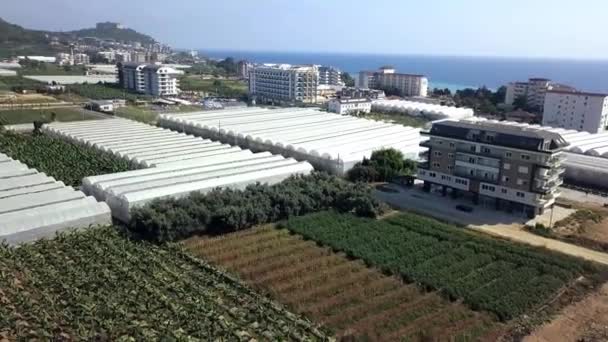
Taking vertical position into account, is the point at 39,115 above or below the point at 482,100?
below

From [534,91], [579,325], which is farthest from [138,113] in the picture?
[534,91]

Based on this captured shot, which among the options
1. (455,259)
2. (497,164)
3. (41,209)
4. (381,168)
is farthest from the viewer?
(381,168)

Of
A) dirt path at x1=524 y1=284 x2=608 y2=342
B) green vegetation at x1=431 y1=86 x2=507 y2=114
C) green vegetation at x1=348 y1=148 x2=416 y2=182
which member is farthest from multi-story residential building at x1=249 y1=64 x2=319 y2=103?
dirt path at x1=524 y1=284 x2=608 y2=342

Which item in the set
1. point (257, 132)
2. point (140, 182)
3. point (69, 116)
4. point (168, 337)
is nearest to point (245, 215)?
point (140, 182)

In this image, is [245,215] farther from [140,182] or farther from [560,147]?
[560,147]

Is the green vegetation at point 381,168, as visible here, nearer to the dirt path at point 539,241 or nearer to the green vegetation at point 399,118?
the dirt path at point 539,241

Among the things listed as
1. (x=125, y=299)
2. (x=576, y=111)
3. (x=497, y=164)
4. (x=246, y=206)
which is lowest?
(x=125, y=299)

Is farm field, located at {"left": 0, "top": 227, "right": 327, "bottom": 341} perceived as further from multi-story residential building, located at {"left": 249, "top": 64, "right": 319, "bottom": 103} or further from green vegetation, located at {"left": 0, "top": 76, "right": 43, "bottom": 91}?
green vegetation, located at {"left": 0, "top": 76, "right": 43, "bottom": 91}

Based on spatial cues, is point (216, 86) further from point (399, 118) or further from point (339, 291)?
point (339, 291)

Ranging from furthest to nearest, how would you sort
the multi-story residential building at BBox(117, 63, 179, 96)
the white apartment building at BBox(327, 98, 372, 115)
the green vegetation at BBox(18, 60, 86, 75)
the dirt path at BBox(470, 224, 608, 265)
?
the green vegetation at BBox(18, 60, 86, 75)
the multi-story residential building at BBox(117, 63, 179, 96)
the white apartment building at BBox(327, 98, 372, 115)
the dirt path at BBox(470, 224, 608, 265)
